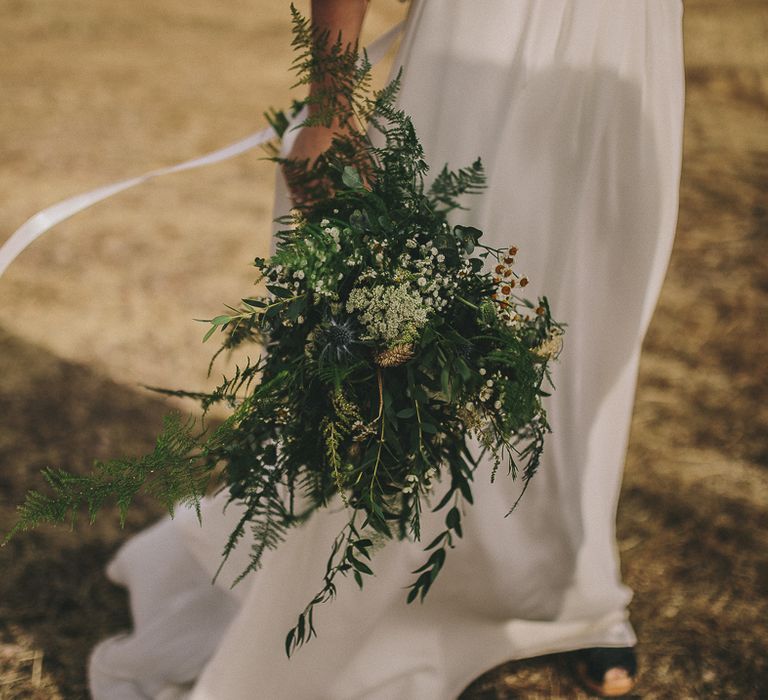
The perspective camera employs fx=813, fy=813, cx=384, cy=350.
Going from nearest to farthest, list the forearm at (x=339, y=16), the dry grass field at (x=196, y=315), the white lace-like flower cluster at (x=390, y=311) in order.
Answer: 1. the white lace-like flower cluster at (x=390, y=311)
2. the forearm at (x=339, y=16)
3. the dry grass field at (x=196, y=315)

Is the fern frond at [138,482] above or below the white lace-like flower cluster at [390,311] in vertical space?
below

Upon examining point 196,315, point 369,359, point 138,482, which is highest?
point 369,359

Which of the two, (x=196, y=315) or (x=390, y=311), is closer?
(x=390, y=311)

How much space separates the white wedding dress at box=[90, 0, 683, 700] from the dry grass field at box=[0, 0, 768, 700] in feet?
0.71

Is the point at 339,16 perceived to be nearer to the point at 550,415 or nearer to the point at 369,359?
the point at 369,359

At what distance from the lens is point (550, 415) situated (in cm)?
193

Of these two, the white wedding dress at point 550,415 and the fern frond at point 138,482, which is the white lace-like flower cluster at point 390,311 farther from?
the white wedding dress at point 550,415

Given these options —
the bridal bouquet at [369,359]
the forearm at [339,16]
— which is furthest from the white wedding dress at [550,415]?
the bridal bouquet at [369,359]

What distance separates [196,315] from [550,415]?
7.30 feet

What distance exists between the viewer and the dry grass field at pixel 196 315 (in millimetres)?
2268

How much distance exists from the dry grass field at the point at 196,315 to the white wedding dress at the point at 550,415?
0.22m

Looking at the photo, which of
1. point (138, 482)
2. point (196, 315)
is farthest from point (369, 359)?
point (196, 315)

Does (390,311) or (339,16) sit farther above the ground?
(339,16)

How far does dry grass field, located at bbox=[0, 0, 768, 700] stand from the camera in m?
2.27
